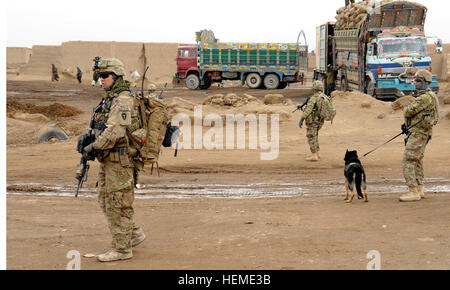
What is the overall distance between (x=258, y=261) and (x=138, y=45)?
4085 cm

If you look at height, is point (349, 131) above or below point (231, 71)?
below

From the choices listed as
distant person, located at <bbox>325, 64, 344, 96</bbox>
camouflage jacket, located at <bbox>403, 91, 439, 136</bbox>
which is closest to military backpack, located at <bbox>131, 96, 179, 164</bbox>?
camouflage jacket, located at <bbox>403, 91, 439, 136</bbox>

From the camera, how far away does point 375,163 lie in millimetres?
11961

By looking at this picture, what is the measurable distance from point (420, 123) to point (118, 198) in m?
4.67

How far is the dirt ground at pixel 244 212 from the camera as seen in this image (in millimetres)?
5871

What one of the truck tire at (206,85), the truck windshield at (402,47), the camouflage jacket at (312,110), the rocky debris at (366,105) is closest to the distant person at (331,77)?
the truck windshield at (402,47)

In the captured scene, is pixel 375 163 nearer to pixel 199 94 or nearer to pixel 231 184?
pixel 231 184

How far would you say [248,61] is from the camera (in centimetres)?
3077

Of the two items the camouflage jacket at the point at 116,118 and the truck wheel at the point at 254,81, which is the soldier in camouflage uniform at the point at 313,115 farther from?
the truck wheel at the point at 254,81

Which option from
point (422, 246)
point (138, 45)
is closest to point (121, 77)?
point (422, 246)

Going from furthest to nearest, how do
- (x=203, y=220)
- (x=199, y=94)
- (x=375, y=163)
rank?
1. (x=199, y=94)
2. (x=375, y=163)
3. (x=203, y=220)

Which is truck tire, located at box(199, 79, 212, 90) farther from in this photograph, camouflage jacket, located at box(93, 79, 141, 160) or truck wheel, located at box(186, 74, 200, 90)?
camouflage jacket, located at box(93, 79, 141, 160)

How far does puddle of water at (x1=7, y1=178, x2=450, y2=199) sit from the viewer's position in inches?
368

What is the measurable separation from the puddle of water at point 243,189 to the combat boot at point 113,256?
3432 millimetres
